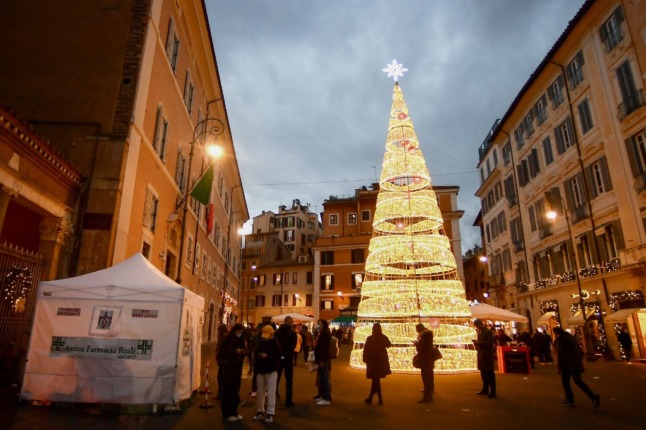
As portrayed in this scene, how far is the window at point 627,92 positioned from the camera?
703 inches

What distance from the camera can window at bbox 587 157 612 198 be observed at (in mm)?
19766

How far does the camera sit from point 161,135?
50.5ft

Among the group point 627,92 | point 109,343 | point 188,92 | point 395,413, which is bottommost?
point 395,413

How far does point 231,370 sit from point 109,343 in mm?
2337

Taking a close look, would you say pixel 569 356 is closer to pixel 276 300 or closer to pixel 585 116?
pixel 585 116

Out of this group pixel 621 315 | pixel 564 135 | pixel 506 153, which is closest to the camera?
pixel 621 315

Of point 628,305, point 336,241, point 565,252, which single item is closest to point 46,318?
point 628,305

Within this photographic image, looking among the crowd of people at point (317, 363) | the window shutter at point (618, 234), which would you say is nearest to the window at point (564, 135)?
the window shutter at point (618, 234)

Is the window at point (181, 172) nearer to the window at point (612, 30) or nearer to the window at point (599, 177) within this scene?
the window at point (599, 177)

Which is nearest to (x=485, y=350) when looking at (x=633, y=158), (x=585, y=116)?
(x=633, y=158)

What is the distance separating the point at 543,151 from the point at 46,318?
2785 centimetres

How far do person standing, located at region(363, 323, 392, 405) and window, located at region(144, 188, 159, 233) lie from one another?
893 centimetres

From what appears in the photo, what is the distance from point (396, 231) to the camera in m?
15.7

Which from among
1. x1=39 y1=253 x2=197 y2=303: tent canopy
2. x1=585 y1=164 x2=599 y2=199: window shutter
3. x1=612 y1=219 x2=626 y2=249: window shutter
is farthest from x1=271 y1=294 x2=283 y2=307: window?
x1=39 y1=253 x2=197 y2=303: tent canopy
